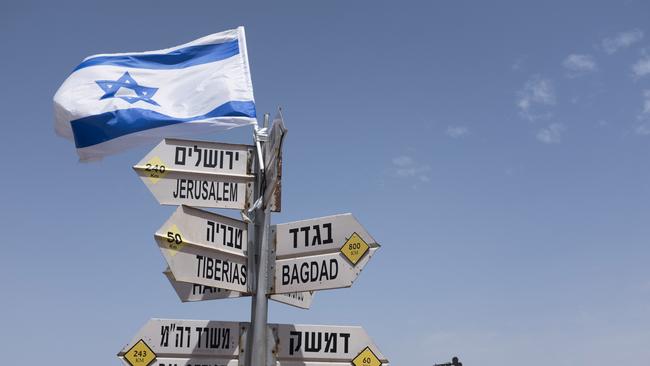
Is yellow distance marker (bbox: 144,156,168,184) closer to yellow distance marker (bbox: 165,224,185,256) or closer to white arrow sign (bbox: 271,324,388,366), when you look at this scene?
yellow distance marker (bbox: 165,224,185,256)

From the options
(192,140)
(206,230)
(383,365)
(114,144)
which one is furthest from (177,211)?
(383,365)

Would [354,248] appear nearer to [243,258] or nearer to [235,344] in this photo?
[243,258]

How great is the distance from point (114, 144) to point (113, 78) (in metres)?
1.07

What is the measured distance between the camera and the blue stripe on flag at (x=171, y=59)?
7.34 metres

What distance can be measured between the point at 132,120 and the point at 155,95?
0.57 meters

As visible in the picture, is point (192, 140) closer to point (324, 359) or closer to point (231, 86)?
point (231, 86)

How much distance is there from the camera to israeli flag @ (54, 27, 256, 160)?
6.62m

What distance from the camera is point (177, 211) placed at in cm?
533

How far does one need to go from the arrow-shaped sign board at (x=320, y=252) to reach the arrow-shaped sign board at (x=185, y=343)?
24.0 inches

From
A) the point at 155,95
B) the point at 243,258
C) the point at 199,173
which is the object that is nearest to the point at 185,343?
the point at 243,258

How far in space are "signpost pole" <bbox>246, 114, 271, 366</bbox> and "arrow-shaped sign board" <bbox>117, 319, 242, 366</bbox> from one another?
184mm

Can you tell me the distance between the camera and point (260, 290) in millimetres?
5648

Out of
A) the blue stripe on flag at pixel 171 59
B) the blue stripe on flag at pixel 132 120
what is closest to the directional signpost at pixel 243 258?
the blue stripe on flag at pixel 132 120

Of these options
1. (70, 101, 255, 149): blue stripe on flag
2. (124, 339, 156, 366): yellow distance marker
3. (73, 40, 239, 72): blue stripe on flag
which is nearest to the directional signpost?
(124, 339, 156, 366): yellow distance marker
